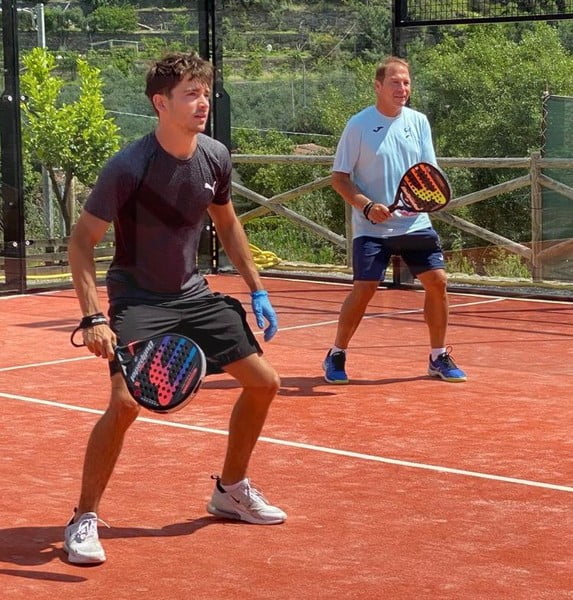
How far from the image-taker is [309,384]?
29.0 feet

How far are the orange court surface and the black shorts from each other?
0.71m

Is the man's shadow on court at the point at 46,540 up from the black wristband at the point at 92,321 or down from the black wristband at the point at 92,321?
down

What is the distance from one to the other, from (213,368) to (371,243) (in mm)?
3401

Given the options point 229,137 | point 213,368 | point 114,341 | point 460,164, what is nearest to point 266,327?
point 213,368

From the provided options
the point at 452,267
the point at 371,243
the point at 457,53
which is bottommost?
the point at 452,267

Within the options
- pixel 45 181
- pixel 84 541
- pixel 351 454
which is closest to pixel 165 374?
pixel 84 541

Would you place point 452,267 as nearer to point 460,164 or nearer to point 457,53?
point 460,164

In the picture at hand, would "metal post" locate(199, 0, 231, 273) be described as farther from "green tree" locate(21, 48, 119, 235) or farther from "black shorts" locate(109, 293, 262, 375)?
"black shorts" locate(109, 293, 262, 375)

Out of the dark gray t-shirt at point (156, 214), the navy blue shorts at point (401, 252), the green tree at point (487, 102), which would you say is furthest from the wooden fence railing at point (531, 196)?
the dark gray t-shirt at point (156, 214)

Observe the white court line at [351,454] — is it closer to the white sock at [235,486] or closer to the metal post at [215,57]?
the white sock at [235,486]

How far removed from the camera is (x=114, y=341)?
5.07 m

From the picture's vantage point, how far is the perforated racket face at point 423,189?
333 inches

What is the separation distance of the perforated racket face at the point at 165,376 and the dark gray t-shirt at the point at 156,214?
508 millimetres

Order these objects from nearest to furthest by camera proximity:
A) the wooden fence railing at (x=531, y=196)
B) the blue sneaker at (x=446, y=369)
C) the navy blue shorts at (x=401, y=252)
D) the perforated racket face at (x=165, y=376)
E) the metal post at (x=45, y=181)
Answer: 1. the perforated racket face at (x=165, y=376)
2. the navy blue shorts at (x=401, y=252)
3. the blue sneaker at (x=446, y=369)
4. the wooden fence railing at (x=531, y=196)
5. the metal post at (x=45, y=181)
